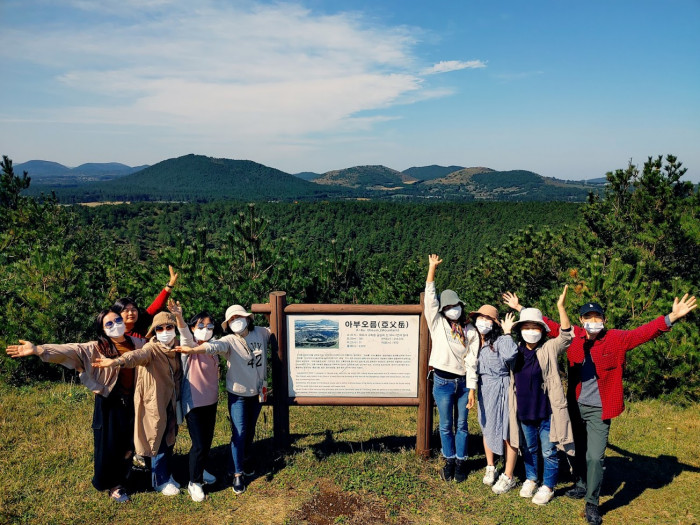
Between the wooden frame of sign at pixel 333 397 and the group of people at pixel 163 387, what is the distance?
0.41 m

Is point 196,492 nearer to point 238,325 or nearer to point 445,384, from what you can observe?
point 238,325

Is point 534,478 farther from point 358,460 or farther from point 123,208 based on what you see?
point 123,208

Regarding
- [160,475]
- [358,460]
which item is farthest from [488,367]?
[160,475]

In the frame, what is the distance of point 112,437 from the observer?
3.73 metres

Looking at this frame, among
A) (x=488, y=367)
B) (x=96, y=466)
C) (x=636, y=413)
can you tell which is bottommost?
(x=636, y=413)

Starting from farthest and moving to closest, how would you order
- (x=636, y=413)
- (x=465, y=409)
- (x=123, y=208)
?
(x=123, y=208) → (x=636, y=413) → (x=465, y=409)

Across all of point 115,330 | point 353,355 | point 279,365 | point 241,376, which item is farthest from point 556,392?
point 115,330

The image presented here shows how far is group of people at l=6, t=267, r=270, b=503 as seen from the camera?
3.64 m

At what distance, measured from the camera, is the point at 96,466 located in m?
3.84

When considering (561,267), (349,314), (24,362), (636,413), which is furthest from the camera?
(561,267)

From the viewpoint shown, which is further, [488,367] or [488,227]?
[488,227]

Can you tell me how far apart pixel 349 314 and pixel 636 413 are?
477cm

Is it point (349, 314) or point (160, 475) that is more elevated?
point (349, 314)

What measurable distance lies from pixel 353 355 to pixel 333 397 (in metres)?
0.48
